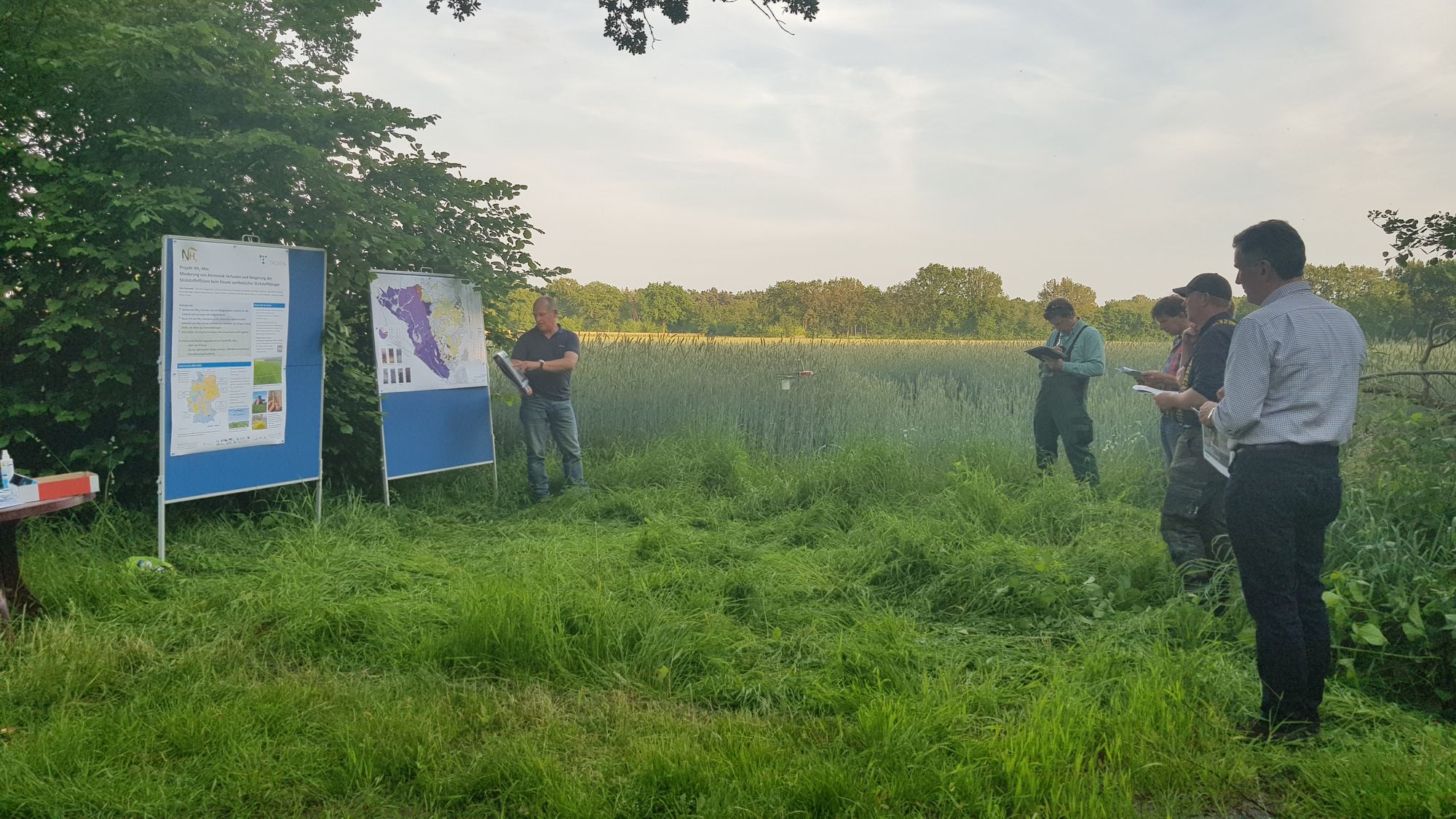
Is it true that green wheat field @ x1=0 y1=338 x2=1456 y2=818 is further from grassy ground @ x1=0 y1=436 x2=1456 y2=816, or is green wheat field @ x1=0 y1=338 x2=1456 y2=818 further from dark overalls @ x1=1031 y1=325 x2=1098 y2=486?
dark overalls @ x1=1031 y1=325 x2=1098 y2=486

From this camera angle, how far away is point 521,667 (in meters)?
3.79

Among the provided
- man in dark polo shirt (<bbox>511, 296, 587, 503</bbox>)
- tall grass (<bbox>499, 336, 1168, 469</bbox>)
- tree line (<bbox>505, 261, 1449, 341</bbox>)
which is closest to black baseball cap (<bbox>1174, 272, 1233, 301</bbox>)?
tall grass (<bbox>499, 336, 1168, 469</bbox>)

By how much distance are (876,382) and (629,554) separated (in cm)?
645

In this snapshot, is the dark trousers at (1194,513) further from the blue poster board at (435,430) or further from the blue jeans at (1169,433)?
the blue poster board at (435,430)

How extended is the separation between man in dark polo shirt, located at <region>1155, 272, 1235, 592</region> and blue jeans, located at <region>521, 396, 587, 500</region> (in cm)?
491

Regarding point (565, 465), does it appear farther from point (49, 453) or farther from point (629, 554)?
point (49, 453)

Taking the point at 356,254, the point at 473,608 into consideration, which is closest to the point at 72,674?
the point at 473,608

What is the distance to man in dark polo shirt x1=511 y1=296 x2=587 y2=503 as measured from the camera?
25.7ft

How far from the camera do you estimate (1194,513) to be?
4.61 meters

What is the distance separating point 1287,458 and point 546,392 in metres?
6.09

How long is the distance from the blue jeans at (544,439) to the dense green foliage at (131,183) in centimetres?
147

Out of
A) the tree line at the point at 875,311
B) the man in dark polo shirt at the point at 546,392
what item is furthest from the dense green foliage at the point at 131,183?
the tree line at the point at 875,311

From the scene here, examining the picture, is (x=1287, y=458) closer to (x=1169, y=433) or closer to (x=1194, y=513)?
(x=1194, y=513)

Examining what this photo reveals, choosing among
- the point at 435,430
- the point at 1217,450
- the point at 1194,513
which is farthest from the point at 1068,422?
the point at 435,430
